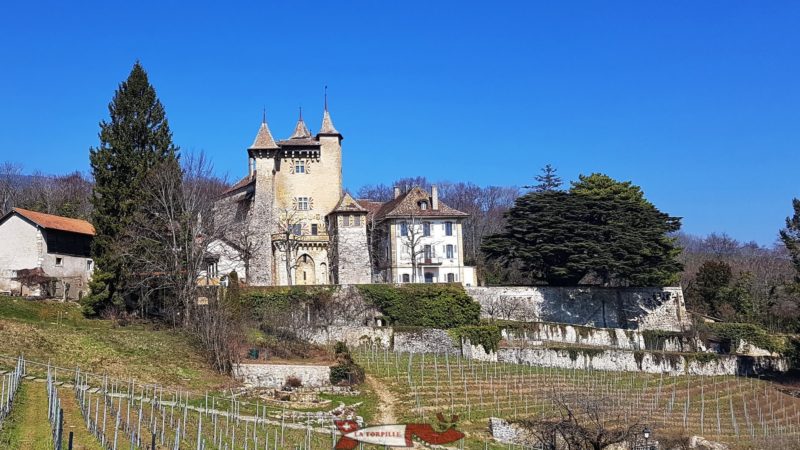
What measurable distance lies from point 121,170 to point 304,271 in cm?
1731

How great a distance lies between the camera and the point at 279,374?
103 ft

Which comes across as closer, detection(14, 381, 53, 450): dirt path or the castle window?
detection(14, 381, 53, 450): dirt path

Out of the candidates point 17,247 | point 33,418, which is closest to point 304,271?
point 17,247

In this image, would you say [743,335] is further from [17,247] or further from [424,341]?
[17,247]

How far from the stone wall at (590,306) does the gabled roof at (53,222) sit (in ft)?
76.4

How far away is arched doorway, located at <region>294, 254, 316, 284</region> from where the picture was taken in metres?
52.6

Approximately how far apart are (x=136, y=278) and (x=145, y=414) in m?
17.4

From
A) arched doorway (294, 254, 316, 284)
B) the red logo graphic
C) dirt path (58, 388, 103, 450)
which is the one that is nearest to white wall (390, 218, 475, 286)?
arched doorway (294, 254, 316, 284)

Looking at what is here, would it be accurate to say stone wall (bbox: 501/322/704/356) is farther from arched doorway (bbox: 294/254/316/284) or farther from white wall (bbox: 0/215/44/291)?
white wall (bbox: 0/215/44/291)

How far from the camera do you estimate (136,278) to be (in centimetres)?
3822

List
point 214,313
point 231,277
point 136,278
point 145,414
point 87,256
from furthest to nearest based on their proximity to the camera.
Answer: point 87,256
point 231,277
point 136,278
point 214,313
point 145,414

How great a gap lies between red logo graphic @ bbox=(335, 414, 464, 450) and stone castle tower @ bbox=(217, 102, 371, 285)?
25111 millimetres

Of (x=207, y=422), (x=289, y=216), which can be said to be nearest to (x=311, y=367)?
(x=207, y=422)

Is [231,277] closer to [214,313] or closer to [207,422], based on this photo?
[214,313]
